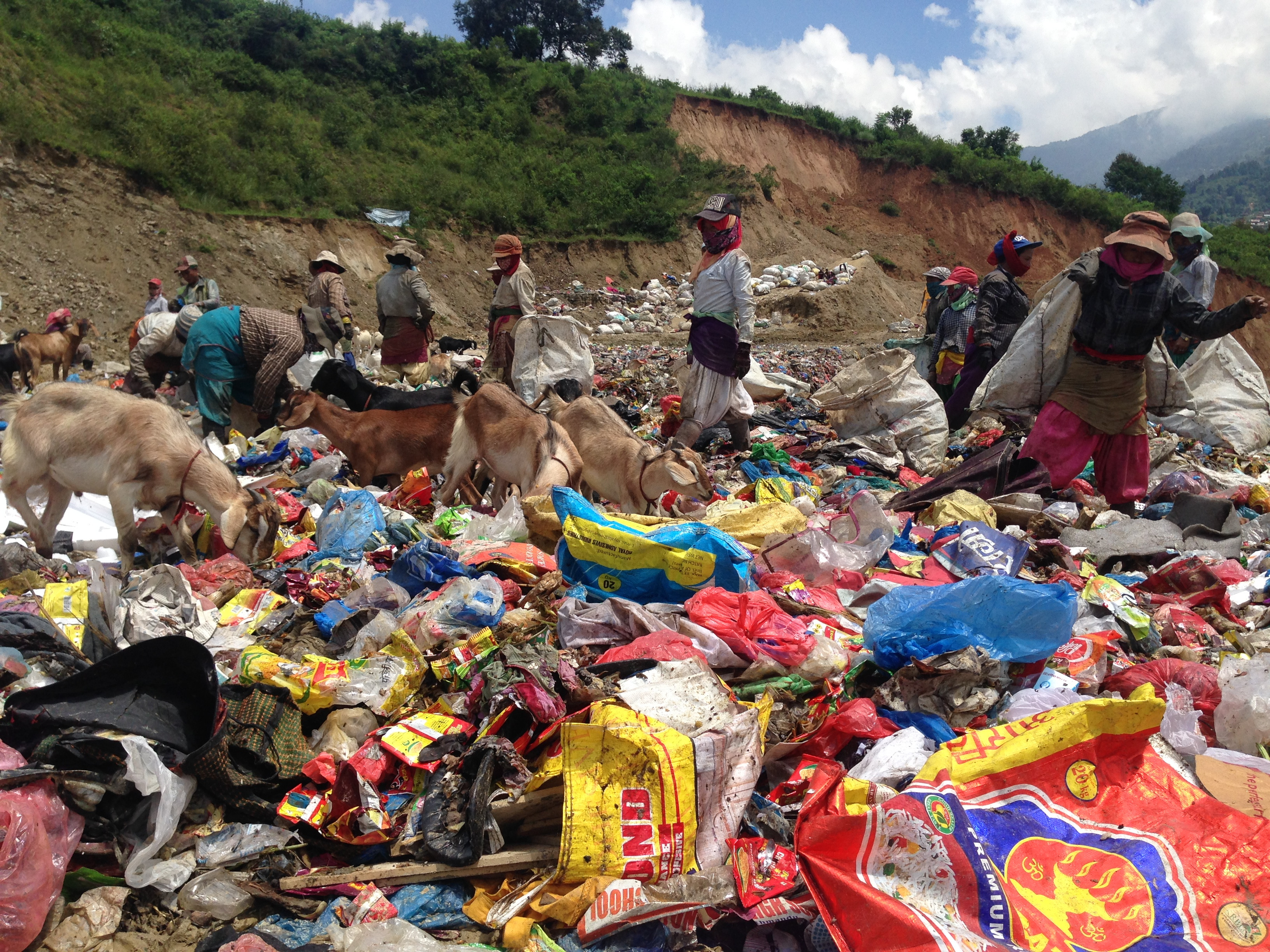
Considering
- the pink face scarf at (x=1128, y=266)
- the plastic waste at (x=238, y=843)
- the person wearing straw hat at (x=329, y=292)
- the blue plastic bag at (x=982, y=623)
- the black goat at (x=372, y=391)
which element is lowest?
the plastic waste at (x=238, y=843)

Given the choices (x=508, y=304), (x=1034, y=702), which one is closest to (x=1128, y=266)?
(x=1034, y=702)

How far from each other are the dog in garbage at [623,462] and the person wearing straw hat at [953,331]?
397cm

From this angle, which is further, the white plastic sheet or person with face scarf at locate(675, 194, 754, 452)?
the white plastic sheet

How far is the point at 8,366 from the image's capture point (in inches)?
404

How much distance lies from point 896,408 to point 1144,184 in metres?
49.8

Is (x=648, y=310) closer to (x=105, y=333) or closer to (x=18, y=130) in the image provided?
(x=105, y=333)

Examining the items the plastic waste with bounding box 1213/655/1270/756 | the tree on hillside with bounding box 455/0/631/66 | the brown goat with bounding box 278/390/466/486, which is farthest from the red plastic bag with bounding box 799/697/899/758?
the tree on hillside with bounding box 455/0/631/66

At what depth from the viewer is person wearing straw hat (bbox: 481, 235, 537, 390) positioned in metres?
8.85

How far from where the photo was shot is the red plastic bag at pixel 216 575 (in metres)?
4.34

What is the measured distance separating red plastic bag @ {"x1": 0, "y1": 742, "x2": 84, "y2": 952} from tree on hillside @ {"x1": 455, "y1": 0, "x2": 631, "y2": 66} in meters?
43.4

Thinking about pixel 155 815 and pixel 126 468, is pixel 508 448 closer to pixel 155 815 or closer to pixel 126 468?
pixel 126 468

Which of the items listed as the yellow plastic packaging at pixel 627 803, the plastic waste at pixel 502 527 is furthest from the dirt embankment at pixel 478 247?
the yellow plastic packaging at pixel 627 803

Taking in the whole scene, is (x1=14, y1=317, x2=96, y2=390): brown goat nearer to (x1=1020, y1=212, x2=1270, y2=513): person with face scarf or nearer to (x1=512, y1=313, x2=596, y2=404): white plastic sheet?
(x1=512, y1=313, x2=596, y2=404): white plastic sheet

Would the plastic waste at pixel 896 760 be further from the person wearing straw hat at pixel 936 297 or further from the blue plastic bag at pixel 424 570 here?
the person wearing straw hat at pixel 936 297
